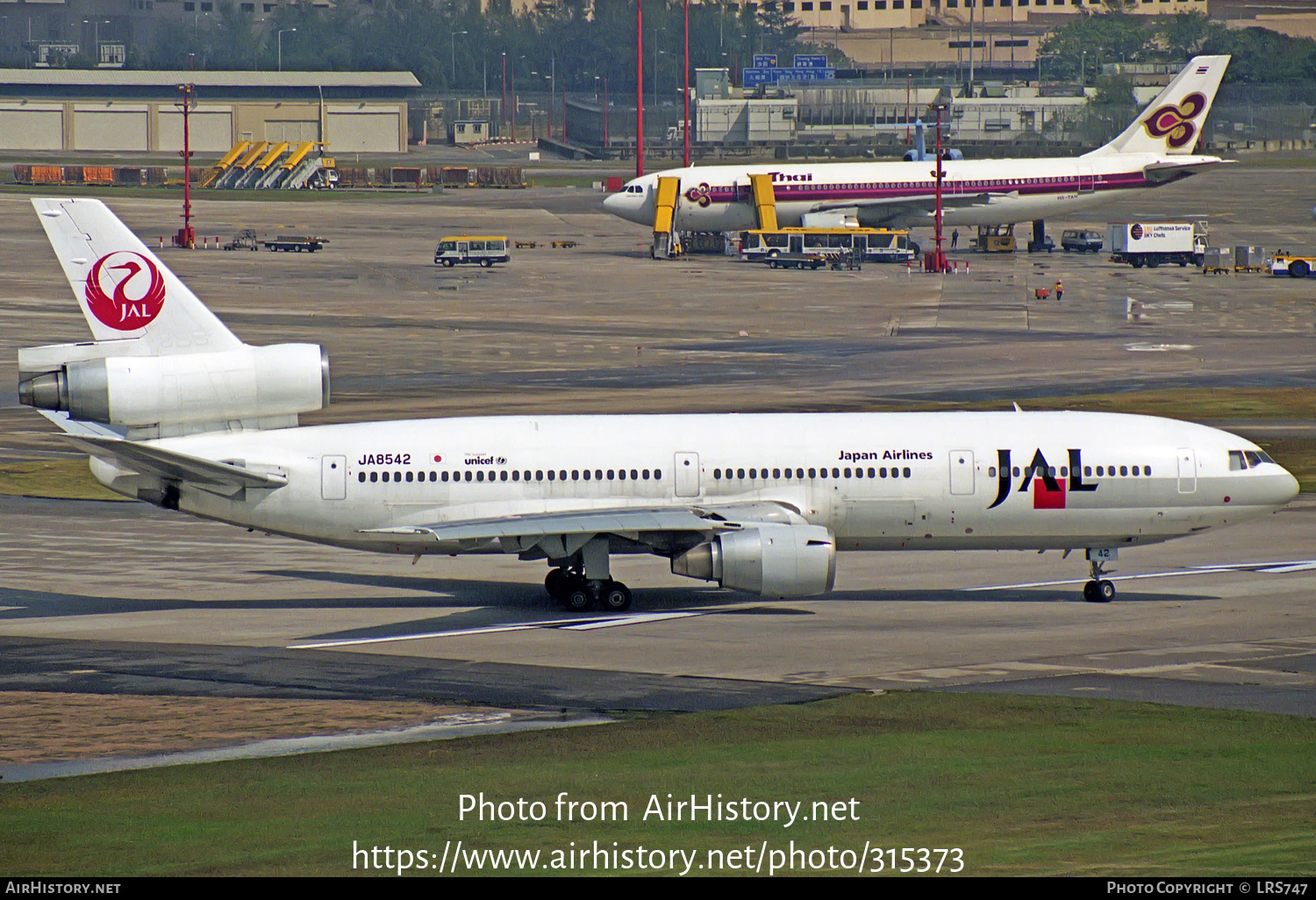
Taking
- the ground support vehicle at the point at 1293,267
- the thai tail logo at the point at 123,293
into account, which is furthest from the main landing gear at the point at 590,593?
the ground support vehicle at the point at 1293,267

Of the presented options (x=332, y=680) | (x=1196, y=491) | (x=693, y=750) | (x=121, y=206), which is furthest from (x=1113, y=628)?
(x=121, y=206)

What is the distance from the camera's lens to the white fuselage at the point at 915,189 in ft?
479

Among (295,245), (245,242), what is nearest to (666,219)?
(295,245)

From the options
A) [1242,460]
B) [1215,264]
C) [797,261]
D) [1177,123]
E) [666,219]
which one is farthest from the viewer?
[1177,123]

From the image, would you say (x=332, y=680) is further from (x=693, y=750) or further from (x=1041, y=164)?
(x=1041, y=164)

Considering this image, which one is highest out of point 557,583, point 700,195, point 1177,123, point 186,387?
point 1177,123

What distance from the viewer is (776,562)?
1528 inches

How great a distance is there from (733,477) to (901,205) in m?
108

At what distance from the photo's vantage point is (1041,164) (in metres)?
147

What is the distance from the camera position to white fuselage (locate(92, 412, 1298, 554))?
4128 centimetres

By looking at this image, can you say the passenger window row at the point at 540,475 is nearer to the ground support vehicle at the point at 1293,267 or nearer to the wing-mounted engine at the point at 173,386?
the wing-mounted engine at the point at 173,386

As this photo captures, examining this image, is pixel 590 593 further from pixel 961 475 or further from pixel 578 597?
pixel 961 475

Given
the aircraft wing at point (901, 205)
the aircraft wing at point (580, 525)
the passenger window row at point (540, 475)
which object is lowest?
the aircraft wing at point (580, 525)

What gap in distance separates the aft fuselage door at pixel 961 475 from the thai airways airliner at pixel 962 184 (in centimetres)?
10575
